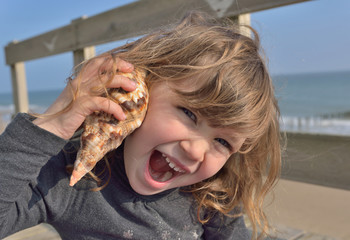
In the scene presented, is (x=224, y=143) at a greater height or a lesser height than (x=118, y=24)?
lesser

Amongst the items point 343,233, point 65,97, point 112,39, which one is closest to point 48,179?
point 65,97

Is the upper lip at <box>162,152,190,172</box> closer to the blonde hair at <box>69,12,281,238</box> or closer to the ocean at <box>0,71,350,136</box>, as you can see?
the blonde hair at <box>69,12,281,238</box>

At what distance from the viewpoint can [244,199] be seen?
187 centimetres

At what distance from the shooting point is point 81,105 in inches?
47.2

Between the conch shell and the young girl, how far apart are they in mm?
33

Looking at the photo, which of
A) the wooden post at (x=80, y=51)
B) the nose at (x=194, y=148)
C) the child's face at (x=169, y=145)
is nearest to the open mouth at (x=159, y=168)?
the child's face at (x=169, y=145)

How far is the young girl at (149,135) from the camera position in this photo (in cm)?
119

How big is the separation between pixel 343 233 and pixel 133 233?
408 cm

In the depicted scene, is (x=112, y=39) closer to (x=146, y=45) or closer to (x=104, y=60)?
(x=146, y=45)

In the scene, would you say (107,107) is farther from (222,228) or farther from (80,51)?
(80,51)

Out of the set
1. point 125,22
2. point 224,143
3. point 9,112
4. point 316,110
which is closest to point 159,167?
point 224,143

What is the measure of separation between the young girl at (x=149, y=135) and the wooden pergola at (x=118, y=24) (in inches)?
13.7

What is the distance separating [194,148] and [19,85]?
13.6 feet

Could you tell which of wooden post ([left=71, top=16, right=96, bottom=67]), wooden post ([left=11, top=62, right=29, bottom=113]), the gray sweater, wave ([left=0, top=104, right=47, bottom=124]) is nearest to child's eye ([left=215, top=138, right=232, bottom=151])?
the gray sweater
